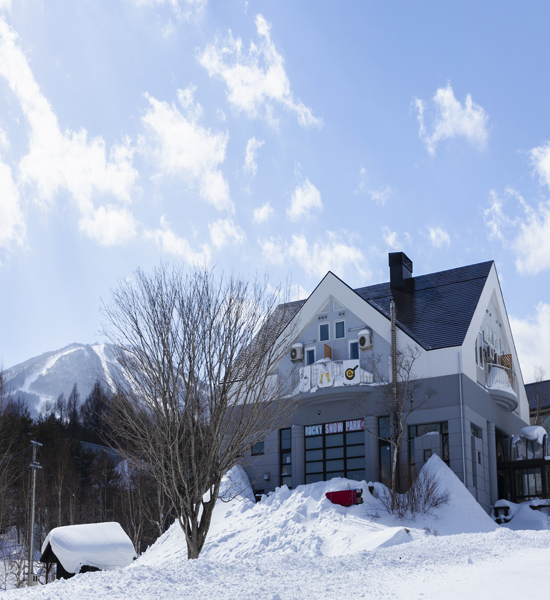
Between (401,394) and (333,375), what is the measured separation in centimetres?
287

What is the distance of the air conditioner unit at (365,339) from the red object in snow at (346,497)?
21.5ft

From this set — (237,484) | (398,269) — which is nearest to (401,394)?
(237,484)

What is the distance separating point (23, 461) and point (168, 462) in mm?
34913

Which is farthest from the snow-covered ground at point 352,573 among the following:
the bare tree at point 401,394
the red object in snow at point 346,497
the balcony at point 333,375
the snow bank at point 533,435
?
the snow bank at point 533,435

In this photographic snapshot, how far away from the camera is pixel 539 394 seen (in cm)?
4812

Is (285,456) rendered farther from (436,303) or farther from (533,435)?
(533,435)

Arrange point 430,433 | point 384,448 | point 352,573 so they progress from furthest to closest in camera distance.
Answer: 1. point 384,448
2. point 430,433
3. point 352,573

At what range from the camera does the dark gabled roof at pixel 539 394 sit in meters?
49.1

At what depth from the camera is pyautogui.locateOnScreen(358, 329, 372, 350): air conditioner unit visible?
2908 centimetres

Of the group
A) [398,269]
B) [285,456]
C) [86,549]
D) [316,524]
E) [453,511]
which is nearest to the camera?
[316,524]

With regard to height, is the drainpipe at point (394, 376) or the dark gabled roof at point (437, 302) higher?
the dark gabled roof at point (437, 302)

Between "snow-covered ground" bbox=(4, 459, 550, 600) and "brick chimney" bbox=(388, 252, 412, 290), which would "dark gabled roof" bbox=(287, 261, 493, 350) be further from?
"snow-covered ground" bbox=(4, 459, 550, 600)

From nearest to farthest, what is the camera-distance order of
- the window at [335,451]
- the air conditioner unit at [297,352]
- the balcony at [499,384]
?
the window at [335,451], the balcony at [499,384], the air conditioner unit at [297,352]

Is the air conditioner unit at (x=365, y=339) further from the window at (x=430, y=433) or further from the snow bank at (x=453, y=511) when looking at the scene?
the snow bank at (x=453, y=511)
